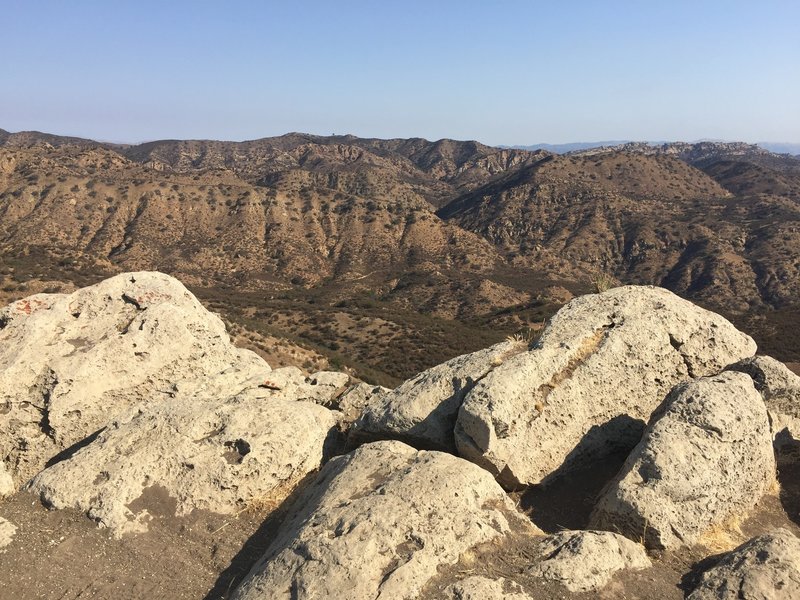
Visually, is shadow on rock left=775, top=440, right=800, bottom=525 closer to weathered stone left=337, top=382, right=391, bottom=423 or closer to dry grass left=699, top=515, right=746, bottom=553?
dry grass left=699, top=515, right=746, bottom=553

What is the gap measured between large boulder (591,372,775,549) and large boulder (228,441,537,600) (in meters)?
1.69

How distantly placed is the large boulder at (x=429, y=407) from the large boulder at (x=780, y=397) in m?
4.68

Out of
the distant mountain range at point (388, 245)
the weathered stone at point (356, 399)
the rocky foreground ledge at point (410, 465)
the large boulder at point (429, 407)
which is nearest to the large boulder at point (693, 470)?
the rocky foreground ledge at point (410, 465)

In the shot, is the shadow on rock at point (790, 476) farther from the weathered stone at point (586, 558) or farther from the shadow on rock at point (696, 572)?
the weathered stone at point (586, 558)

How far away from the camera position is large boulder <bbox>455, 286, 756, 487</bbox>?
957 cm

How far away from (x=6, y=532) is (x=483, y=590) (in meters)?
7.62

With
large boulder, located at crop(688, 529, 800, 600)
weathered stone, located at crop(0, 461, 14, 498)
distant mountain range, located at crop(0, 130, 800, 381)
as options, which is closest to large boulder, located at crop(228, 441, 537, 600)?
large boulder, located at crop(688, 529, 800, 600)

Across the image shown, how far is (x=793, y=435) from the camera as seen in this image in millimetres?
10594

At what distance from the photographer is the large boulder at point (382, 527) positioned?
665cm

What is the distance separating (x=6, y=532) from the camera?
28.1ft

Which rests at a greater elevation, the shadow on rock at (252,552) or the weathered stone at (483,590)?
the weathered stone at (483,590)

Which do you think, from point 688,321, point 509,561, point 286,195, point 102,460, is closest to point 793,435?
point 688,321

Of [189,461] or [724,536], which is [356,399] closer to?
[189,461]

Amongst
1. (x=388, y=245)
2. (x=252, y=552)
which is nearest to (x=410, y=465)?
(x=252, y=552)
